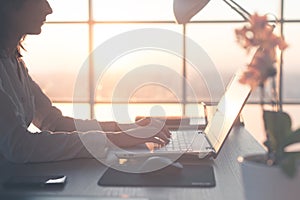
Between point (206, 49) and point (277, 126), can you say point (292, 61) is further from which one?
point (277, 126)

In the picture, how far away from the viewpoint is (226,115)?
1.66 meters

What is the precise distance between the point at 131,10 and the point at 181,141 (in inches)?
114

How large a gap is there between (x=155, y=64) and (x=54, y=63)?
1162 millimetres

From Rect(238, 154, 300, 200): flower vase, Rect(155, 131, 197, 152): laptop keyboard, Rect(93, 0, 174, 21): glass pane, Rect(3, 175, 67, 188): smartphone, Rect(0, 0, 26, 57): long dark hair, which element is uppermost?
Rect(0, 0, 26, 57): long dark hair

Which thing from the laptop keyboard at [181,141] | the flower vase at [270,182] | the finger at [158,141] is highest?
the flower vase at [270,182]

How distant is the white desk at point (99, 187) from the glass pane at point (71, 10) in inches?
124

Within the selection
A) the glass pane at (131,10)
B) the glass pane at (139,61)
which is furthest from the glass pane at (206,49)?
the glass pane at (131,10)

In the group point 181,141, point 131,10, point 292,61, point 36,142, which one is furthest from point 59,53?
point 36,142

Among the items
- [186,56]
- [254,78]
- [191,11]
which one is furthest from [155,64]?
[254,78]

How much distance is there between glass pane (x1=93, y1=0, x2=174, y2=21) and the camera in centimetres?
440

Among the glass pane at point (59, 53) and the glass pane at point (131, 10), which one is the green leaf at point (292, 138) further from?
the glass pane at point (59, 53)

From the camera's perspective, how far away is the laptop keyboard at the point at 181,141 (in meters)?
1.52

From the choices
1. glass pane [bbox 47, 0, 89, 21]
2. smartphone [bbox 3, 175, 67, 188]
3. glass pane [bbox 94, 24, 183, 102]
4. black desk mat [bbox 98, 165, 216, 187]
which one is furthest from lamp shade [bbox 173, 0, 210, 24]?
glass pane [bbox 47, 0, 89, 21]

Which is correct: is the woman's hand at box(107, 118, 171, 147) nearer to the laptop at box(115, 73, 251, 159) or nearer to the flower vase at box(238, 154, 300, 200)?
the laptop at box(115, 73, 251, 159)
